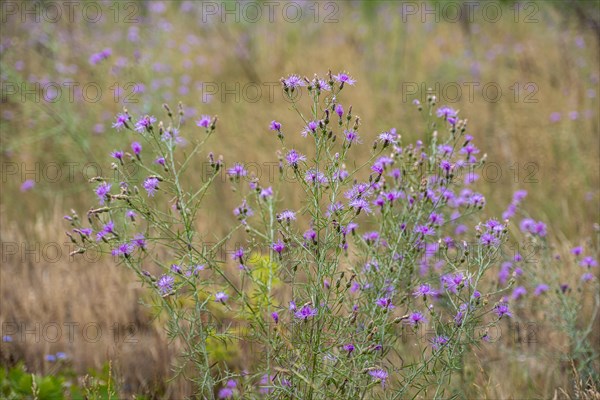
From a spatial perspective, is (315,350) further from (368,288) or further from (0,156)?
(0,156)

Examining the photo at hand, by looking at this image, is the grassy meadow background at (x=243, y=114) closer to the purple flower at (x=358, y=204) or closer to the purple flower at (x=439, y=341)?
the purple flower at (x=439, y=341)

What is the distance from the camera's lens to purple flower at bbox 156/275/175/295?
7.07 ft

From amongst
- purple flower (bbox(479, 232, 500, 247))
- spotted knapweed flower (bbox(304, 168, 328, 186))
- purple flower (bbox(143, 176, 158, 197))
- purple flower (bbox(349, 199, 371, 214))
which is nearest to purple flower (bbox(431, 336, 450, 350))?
purple flower (bbox(479, 232, 500, 247))

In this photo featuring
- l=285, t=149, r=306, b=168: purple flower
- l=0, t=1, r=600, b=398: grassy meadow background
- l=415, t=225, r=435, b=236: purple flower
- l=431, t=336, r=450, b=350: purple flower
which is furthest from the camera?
l=0, t=1, r=600, b=398: grassy meadow background

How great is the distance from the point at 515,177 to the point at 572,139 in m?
0.45

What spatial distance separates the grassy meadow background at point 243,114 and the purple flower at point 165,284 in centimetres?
60

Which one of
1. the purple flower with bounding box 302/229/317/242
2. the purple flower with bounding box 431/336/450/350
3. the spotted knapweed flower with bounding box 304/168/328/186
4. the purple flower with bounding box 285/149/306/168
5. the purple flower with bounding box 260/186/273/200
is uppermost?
the purple flower with bounding box 285/149/306/168

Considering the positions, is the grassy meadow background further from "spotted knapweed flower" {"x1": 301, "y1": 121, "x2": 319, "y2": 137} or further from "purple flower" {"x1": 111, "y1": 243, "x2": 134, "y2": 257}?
"spotted knapweed flower" {"x1": 301, "y1": 121, "x2": 319, "y2": 137}

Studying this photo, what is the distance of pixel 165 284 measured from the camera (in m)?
2.17

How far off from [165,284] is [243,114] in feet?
13.4

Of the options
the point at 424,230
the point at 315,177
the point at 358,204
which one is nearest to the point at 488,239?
the point at 424,230

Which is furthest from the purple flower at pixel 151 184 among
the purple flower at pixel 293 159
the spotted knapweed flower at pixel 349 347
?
the spotted knapweed flower at pixel 349 347

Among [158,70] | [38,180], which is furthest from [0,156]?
[158,70]

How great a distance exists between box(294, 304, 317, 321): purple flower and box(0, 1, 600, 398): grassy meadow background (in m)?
0.87
